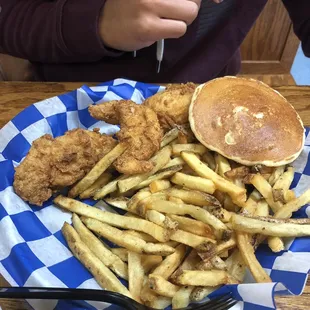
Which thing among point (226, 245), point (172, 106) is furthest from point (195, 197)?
point (172, 106)

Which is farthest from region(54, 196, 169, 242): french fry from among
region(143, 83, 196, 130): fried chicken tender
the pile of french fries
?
region(143, 83, 196, 130): fried chicken tender

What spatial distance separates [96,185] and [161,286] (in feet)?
1.53

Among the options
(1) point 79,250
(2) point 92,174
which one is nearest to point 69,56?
(2) point 92,174

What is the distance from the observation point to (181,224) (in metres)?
1.21

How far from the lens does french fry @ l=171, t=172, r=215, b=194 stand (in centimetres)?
125

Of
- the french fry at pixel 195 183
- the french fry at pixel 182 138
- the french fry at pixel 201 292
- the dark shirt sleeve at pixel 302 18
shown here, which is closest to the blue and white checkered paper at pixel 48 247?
the french fry at pixel 201 292

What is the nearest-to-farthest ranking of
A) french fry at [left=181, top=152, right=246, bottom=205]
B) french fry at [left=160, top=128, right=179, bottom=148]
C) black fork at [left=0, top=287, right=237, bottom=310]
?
black fork at [left=0, top=287, right=237, bottom=310] < french fry at [left=181, top=152, right=246, bottom=205] < french fry at [left=160, top=128, right=179, bottom=148]

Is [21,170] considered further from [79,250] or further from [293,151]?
[293,151]

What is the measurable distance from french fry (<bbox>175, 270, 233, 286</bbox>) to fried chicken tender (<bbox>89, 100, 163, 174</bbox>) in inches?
14.5

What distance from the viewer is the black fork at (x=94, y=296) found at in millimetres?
1021

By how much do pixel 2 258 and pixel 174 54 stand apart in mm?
1203

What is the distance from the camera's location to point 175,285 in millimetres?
1118

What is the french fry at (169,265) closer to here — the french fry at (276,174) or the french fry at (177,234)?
the french fry at (177,234)

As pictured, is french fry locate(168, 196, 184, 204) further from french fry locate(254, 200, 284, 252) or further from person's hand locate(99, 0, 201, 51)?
person's hand locate(99, 0, 201, 51)
